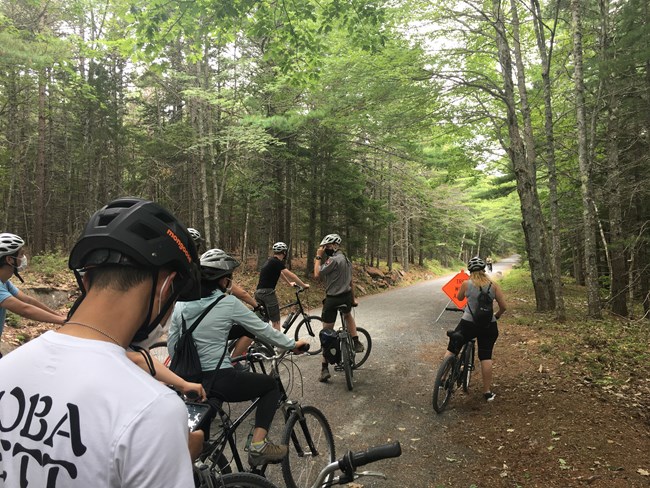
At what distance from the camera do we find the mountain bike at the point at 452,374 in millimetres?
5598

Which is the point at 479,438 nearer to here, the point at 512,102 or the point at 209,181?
the point at 512,102

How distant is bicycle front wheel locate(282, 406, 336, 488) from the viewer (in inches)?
142

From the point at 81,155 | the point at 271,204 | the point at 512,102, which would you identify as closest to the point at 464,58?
the point at 512,102

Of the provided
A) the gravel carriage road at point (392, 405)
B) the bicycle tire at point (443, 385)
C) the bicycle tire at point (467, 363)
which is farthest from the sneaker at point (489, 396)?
the gravel carriage road at point (392, 405)

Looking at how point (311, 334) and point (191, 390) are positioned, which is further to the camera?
point (311, 334)

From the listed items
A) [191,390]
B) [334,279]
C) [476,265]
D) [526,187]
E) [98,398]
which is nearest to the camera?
[98,398]

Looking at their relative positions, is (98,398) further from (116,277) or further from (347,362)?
(347,362)

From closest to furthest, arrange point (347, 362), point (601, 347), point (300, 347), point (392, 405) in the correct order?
point (300, 347) < point (392, 405) < point (347, 362) < point (601, 347)

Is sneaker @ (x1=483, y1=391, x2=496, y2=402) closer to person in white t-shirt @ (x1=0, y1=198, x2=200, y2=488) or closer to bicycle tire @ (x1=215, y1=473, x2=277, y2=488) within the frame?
bicycle tire @ (x1=215, y1=473, x2=277, y2=488)

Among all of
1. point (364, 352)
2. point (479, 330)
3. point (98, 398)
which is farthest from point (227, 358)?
point (364, 352)

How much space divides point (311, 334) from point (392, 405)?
10.6 ft

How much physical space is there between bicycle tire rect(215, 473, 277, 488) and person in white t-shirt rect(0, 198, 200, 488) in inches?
71.3

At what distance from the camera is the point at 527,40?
1356 centimetres

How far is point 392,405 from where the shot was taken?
5938mm
